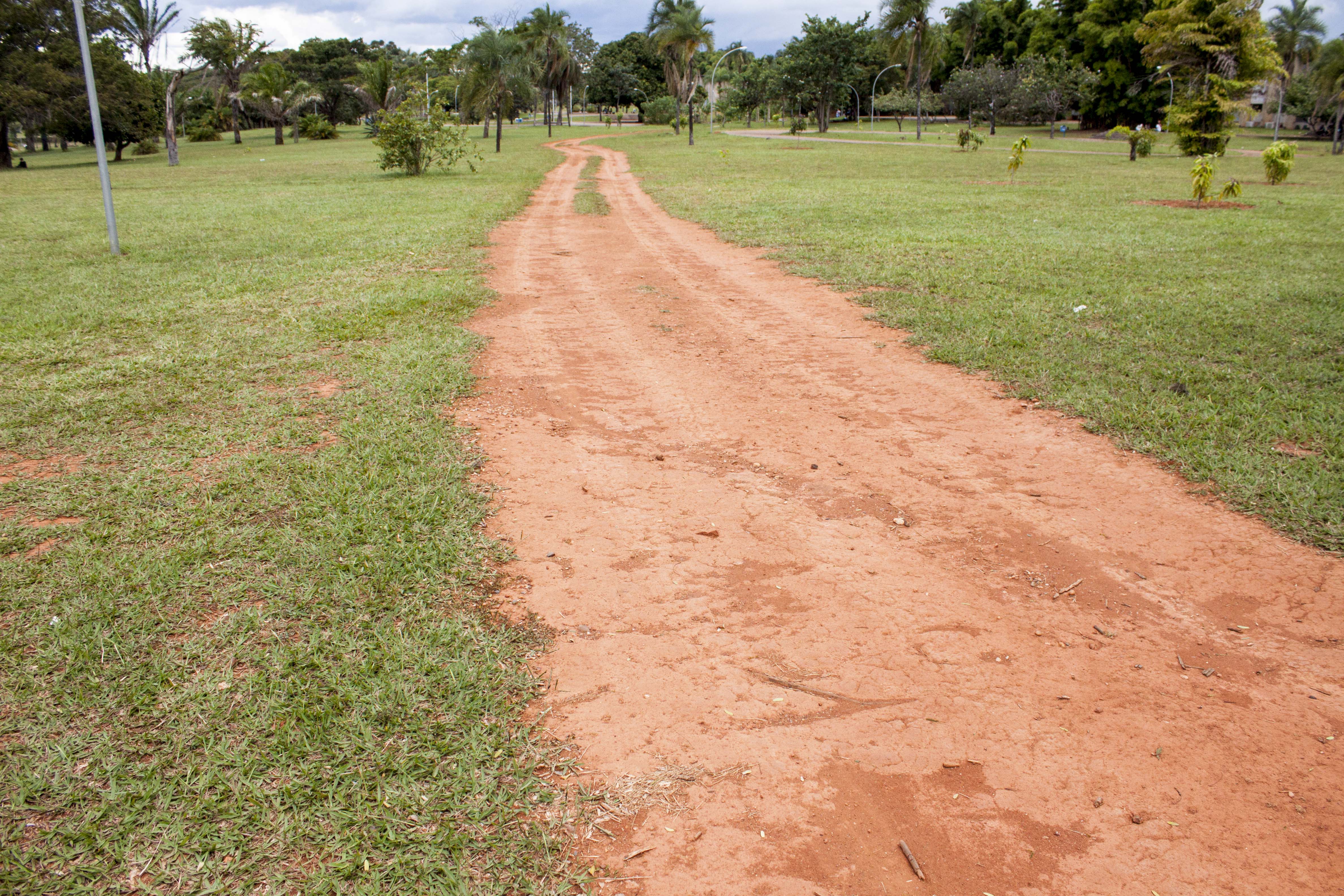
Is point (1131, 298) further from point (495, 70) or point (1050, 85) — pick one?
point (1050, 85)

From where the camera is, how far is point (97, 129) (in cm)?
1118

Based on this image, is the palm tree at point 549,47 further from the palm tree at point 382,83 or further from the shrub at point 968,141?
the shrub at point 968,141

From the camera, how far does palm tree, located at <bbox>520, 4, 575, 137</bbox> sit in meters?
56.7

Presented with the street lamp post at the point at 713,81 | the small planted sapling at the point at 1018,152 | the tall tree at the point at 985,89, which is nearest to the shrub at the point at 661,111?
the street lamp post at the point at 713,81

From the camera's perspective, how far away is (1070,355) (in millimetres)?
6660

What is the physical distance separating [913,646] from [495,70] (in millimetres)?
45479

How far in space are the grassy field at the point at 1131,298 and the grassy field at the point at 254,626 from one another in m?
3.83

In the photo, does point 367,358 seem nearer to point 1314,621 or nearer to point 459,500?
point 459,500

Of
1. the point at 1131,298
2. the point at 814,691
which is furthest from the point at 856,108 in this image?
the point at 814,691

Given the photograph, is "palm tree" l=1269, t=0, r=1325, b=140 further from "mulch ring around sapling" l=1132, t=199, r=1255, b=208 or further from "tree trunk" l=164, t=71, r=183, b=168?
"tree trunk" l=164, t=71, r=183, b=168

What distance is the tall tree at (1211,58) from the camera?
2883cm

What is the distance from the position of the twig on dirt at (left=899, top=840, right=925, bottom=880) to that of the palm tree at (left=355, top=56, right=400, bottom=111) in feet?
181

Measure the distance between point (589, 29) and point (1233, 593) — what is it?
10286cm

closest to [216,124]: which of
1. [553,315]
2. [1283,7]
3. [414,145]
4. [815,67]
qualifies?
[815,67]
